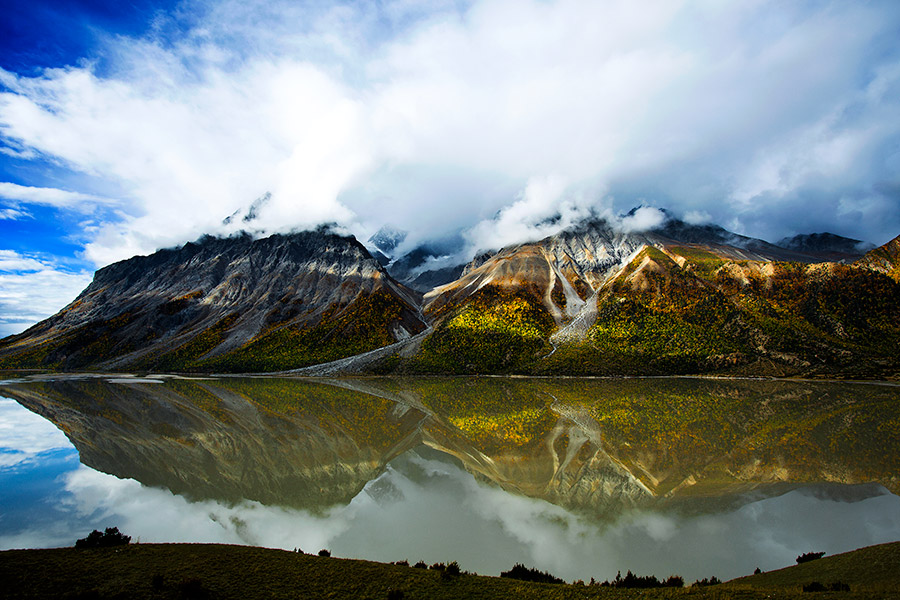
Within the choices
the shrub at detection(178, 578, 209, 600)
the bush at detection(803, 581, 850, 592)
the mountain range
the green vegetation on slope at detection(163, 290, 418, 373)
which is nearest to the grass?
the bush at detection(803, 581, 850, 592)

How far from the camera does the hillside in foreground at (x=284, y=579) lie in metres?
11.8

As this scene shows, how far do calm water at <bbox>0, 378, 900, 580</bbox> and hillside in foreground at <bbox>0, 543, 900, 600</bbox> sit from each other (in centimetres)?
511

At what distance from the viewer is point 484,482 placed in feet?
107

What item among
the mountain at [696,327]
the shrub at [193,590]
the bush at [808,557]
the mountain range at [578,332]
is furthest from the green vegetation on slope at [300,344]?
the bush at [808,557]

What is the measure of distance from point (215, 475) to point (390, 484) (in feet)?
49.1

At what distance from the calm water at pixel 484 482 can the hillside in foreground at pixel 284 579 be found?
5107 mm

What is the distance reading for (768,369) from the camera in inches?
4601

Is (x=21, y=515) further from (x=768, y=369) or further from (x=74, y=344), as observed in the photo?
(x=74, y=344)

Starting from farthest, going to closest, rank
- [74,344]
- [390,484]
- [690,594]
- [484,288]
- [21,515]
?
[484,288], [74,344], [390,484], [21,515], [690,594]

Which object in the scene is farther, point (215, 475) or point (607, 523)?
point (215, 475)

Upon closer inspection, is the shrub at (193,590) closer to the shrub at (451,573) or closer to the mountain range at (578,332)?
the shrub at (451,573)

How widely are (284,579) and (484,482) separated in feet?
72.2

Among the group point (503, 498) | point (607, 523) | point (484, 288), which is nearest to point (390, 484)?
point (503, 498)

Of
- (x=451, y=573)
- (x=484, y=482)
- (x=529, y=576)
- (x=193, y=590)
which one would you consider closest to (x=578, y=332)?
(x=484, y=482)
